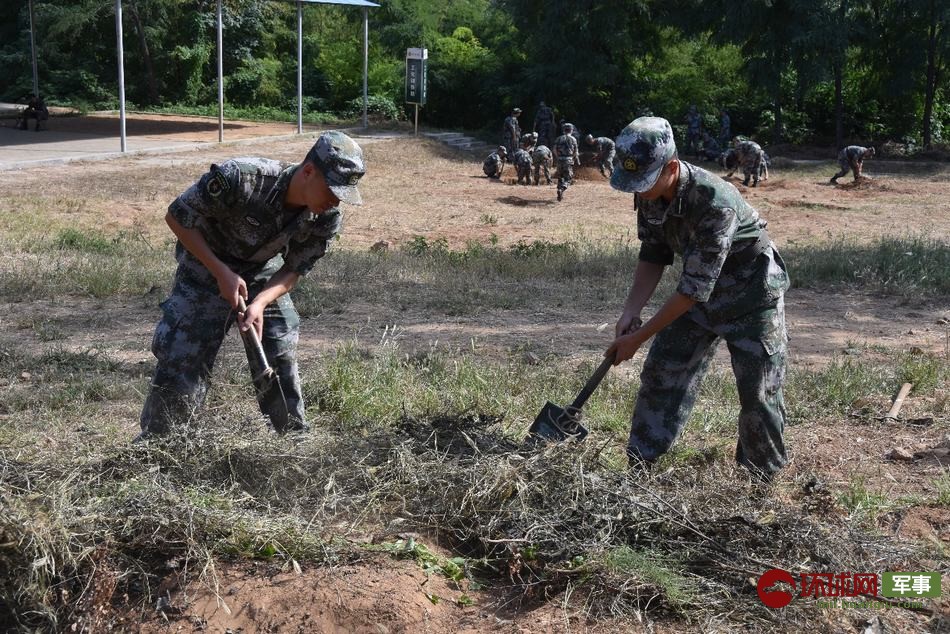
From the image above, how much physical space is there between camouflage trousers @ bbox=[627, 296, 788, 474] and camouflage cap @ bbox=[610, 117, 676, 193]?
2.23 feet

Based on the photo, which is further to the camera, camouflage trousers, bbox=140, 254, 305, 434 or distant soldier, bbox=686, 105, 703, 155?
distant soldier, bbox=686, 105, 703, 155

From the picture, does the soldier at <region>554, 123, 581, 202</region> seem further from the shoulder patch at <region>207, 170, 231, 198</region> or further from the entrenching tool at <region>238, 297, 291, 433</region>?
the shoulder patch at <region>207, 170, 231, 198</region>

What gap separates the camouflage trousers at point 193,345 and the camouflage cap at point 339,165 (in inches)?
26.4

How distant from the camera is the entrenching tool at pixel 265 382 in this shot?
3723 mm

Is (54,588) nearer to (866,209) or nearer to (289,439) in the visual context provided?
(289,439)

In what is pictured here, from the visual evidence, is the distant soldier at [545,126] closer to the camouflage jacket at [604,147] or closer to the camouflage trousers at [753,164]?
the camouflage jacket at [604,147]

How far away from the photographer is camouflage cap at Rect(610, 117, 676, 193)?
3377 millimetres

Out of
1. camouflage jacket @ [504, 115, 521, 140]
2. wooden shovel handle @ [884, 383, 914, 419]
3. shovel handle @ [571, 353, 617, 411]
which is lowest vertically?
wooden shovel handle @ [884, 383, 914, 419]

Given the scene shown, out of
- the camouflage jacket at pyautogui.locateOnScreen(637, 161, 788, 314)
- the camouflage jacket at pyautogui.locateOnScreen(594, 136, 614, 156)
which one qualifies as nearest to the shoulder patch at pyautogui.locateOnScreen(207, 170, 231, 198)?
the camouflage jacket at pyautogui.locateOnScreen(637, 161, 788, 314)

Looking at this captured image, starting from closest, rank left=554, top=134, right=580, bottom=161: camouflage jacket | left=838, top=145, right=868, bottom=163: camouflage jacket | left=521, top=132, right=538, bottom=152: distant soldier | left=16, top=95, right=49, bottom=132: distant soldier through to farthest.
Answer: left=554, top=134, right=580, bottom=161: camouflage jacket < left=838, top=145, right=868, bottom=163: camouflage jacket < left=16, top=95, right=49, bottom=132: distant soldier < left=521, top=132, right=538, bottom=152: distant soldier

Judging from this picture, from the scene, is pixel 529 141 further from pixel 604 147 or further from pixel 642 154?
pixel 642 154

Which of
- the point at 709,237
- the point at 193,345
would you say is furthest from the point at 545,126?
the point at 709,237

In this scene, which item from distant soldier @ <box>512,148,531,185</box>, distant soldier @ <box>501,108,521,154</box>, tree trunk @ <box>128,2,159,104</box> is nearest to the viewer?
distant soldier @ <box>512,148,531,185</box>

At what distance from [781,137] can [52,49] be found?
20.9 m
